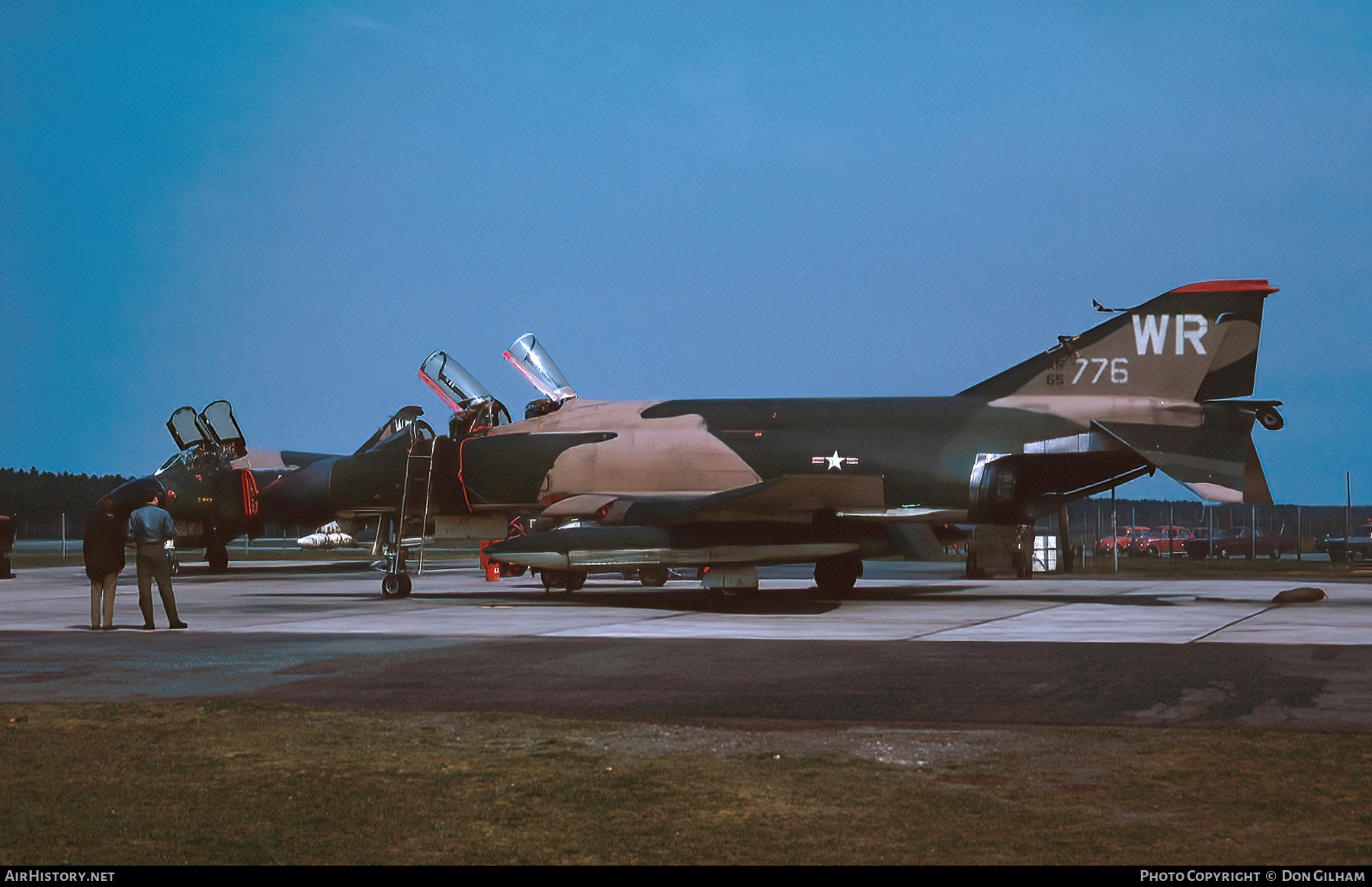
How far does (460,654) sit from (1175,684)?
6.15m

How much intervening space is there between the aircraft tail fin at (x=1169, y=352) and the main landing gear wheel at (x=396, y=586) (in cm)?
1023

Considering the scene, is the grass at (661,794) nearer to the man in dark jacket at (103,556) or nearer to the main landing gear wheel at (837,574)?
the man in dark jacket at (103,556)

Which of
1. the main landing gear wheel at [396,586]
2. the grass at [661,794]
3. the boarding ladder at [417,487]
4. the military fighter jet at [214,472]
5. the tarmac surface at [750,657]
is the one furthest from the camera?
the military fighter jet at [214,472]

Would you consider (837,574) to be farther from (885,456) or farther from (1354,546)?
(1354,546)

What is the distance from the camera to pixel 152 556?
13680 millimetres

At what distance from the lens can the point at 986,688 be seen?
8570 millimetres

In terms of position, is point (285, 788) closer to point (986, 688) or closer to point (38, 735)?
point (38, 735)

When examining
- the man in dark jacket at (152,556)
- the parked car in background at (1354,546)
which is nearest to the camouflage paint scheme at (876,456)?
the man in dark jacket at (152,556)

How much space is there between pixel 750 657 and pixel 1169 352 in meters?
10.6

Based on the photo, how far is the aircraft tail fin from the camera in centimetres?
1786

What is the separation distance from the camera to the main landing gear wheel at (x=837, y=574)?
63.2 feet

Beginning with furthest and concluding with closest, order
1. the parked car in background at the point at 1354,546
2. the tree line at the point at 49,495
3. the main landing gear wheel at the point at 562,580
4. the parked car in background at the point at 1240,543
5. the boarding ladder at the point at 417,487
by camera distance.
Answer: the tree line at the point at 49,495 < the parked car in background at the point at 1240,543 < the parked car in background at the point at 1354,546 < the main landing gear wheel at the point at 562,580 < the boarding ladder at the point at 417,487

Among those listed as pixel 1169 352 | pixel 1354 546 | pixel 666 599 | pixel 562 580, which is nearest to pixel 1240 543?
pixel 1354 546
